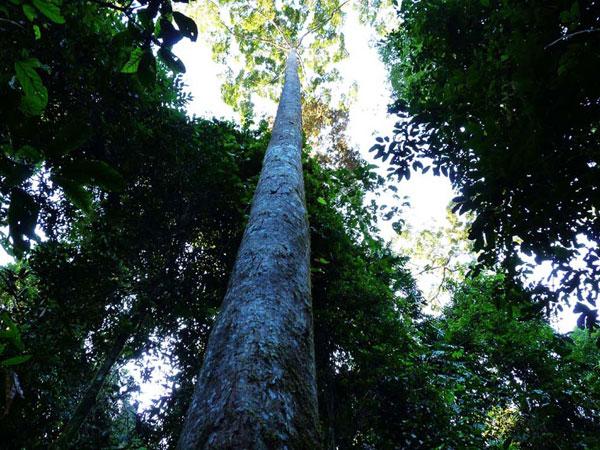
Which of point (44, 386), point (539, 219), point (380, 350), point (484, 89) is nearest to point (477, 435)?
point (380, 350)

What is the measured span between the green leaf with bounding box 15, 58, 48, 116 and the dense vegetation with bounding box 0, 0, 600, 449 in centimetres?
177

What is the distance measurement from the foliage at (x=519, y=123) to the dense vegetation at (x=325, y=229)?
2 centimetres

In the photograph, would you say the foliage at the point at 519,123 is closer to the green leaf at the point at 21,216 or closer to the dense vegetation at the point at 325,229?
the dense vegetation at the point at 325,229

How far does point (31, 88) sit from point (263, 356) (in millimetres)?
1217

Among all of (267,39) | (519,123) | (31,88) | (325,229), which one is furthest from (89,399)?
(267,39)

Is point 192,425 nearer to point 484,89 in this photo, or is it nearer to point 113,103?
point 484,89

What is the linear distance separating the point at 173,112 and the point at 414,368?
5302 millimetres

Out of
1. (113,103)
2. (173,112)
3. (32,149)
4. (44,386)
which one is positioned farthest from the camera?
(173,112)

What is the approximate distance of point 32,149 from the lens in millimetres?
906

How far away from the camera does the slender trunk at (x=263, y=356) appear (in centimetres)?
115

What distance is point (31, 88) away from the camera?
1058 millimetres

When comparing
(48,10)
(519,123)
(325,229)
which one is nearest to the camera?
(48,10)

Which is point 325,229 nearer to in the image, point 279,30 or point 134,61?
point 134,61

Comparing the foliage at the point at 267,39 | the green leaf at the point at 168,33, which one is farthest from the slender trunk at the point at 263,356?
the foliage at the point at 267,39
